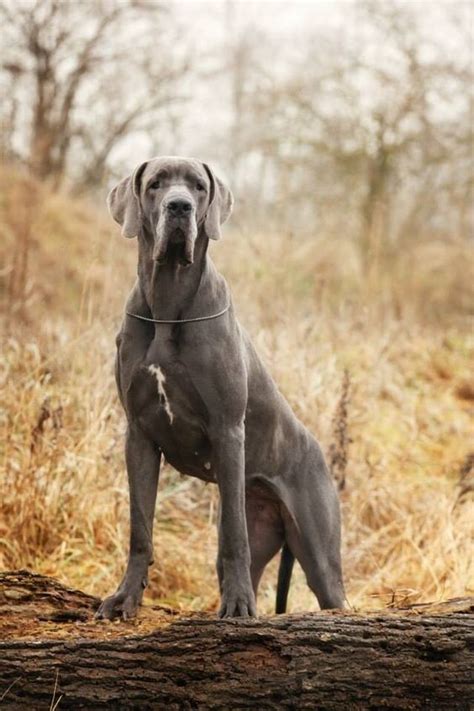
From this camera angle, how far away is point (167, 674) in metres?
2.61

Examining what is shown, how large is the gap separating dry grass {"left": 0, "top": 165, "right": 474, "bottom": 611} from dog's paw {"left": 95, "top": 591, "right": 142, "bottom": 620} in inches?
38.8

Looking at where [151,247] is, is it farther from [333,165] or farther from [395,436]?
[333,165]

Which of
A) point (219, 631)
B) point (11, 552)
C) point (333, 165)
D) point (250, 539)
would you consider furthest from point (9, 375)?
point (333, 165)

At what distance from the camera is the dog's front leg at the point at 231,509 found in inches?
120

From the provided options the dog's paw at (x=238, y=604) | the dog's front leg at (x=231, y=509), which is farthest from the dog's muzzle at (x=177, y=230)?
the dog's paw at (x=238, y=604)

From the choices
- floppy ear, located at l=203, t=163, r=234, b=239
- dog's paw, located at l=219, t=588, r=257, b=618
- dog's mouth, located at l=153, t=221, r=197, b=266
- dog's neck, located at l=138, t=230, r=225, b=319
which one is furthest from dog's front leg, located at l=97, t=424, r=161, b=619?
floppy ear, located at l=203, t=163, r=234, b=239

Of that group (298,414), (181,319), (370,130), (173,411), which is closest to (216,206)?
(181,319)

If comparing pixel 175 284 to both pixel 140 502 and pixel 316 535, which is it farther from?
pixel 316 535

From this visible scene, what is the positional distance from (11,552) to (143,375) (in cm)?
156

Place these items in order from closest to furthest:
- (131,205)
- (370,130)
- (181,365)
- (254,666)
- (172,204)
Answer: (254,666), (172,204), (181,365), (131,205), (370,130)

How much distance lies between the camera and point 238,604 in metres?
2.98

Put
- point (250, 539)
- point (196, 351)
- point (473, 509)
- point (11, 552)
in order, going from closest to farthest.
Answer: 1. point (196, 351)
2. point (250, 539)
3. point (11, 552)
4. point (473, 509)

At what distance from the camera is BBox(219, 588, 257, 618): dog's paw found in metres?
2.96

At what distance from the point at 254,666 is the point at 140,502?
29.8 inches
